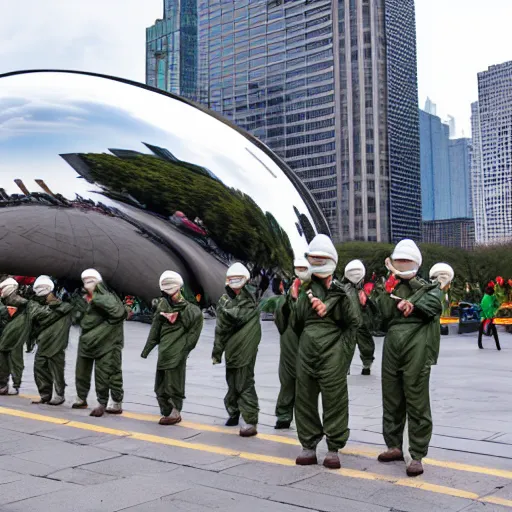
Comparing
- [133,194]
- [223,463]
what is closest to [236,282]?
[223,463]

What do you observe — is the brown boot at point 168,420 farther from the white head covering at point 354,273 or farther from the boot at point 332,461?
the white head covering at point 354,273

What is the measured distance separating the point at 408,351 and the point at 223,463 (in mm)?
1548

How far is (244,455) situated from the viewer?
541 cm

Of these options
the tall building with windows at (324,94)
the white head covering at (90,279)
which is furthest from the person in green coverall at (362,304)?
the tall building with windows at (324,94)

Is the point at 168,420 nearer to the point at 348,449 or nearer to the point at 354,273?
the point at 348,449

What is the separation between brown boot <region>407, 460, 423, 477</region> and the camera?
4703 millimetres

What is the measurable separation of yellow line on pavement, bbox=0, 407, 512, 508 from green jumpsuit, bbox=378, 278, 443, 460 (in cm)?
28

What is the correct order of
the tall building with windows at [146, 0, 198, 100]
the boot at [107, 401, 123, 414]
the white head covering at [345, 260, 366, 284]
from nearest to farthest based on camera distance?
the boot at [107, 401, 123, 414] < the white head covering at [345, 260, 366, 284] < the tall building with windows at [146, 0, 198, 100]

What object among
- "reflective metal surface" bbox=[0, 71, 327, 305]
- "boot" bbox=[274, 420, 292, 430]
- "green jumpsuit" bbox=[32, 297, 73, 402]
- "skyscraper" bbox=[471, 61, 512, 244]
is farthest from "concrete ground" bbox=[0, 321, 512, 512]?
"skyscraper" bbox=[471, 61, 512, 244]

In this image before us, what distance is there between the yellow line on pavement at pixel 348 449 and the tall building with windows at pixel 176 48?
156 m

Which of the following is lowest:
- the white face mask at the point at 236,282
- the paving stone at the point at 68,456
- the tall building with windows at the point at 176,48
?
the paving stone at the point at 68,456

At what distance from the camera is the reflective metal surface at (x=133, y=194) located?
12.2 metres

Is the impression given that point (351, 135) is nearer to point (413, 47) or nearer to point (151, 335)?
point (413, 47)

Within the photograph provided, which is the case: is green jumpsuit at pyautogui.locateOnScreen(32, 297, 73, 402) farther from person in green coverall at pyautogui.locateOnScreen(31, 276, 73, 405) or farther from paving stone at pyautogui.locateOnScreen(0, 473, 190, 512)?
paving stone at pyautogui.locateOnScreen(0, 473, 190, 512)
